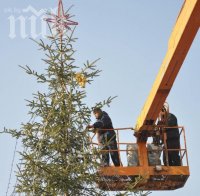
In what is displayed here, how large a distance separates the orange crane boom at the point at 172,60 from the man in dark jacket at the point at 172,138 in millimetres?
502

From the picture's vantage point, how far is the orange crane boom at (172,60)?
12913 millimetres

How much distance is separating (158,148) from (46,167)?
17.4 feet

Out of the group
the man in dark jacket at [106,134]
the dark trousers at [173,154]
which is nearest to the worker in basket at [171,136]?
the dark trousers at [173,154]

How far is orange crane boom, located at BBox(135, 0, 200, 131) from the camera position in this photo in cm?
1291

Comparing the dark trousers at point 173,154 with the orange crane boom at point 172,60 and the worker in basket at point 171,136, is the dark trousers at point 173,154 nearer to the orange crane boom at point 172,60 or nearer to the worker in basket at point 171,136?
the worker in basket at point 171,136

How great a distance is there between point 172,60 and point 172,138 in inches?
128

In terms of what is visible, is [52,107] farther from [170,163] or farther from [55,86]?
[170,163]

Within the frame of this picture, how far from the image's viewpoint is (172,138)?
16750 millimetres

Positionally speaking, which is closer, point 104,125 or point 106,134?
point 106,134

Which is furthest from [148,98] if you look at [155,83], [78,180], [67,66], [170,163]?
[78,180]

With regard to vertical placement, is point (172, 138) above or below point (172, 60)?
below

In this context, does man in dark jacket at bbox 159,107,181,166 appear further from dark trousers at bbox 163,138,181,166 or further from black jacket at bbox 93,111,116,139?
black jacket at bbox 93,111,116,139

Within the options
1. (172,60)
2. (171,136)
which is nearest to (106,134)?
(171,136)

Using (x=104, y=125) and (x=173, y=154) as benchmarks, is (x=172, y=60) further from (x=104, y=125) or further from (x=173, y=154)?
(x=173, y=154)
